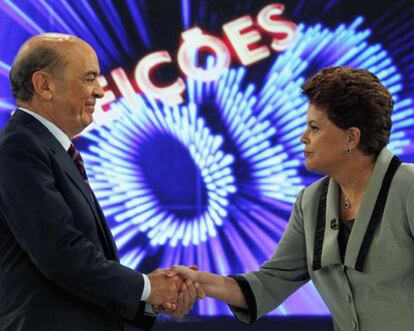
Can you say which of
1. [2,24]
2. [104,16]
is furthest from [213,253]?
[2,24]

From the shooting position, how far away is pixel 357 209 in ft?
7.10

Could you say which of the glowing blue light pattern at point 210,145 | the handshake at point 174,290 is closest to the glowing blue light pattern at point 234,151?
the glowing blue light pattern at point 210,145

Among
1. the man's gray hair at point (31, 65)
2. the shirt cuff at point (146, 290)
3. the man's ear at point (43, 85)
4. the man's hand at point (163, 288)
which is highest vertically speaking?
the man's gray hair at point (31, 65)

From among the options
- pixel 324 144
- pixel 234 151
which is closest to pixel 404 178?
pixel 324 144

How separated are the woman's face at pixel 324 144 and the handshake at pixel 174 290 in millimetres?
534

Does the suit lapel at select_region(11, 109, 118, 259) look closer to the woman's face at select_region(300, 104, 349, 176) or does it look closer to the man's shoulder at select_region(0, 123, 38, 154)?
the man's shoulder at select_region(0, 123, 38, 154)

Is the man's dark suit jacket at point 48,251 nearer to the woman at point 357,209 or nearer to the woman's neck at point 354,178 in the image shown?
the woman at point 357,209

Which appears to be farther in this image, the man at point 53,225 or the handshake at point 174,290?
the handshake at point 174,290

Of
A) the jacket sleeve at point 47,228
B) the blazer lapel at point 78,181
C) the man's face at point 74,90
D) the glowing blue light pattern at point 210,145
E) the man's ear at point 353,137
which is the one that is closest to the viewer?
the jacket sleeve at point 47,228

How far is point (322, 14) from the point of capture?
3590mm

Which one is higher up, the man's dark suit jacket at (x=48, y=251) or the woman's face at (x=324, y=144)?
the man's dark suit jacket at (x=48, y=251)

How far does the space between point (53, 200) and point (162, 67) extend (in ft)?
6.18

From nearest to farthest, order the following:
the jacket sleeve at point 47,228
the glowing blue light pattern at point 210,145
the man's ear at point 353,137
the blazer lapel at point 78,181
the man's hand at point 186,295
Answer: the jacket sleeve at point 47,228, the blazer lapel at point 78,181, the man's ear at point 353,137, the man's hand at point 186,295, the glowing blue light pattern at point 210,145

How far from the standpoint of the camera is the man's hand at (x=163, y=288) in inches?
80.6
